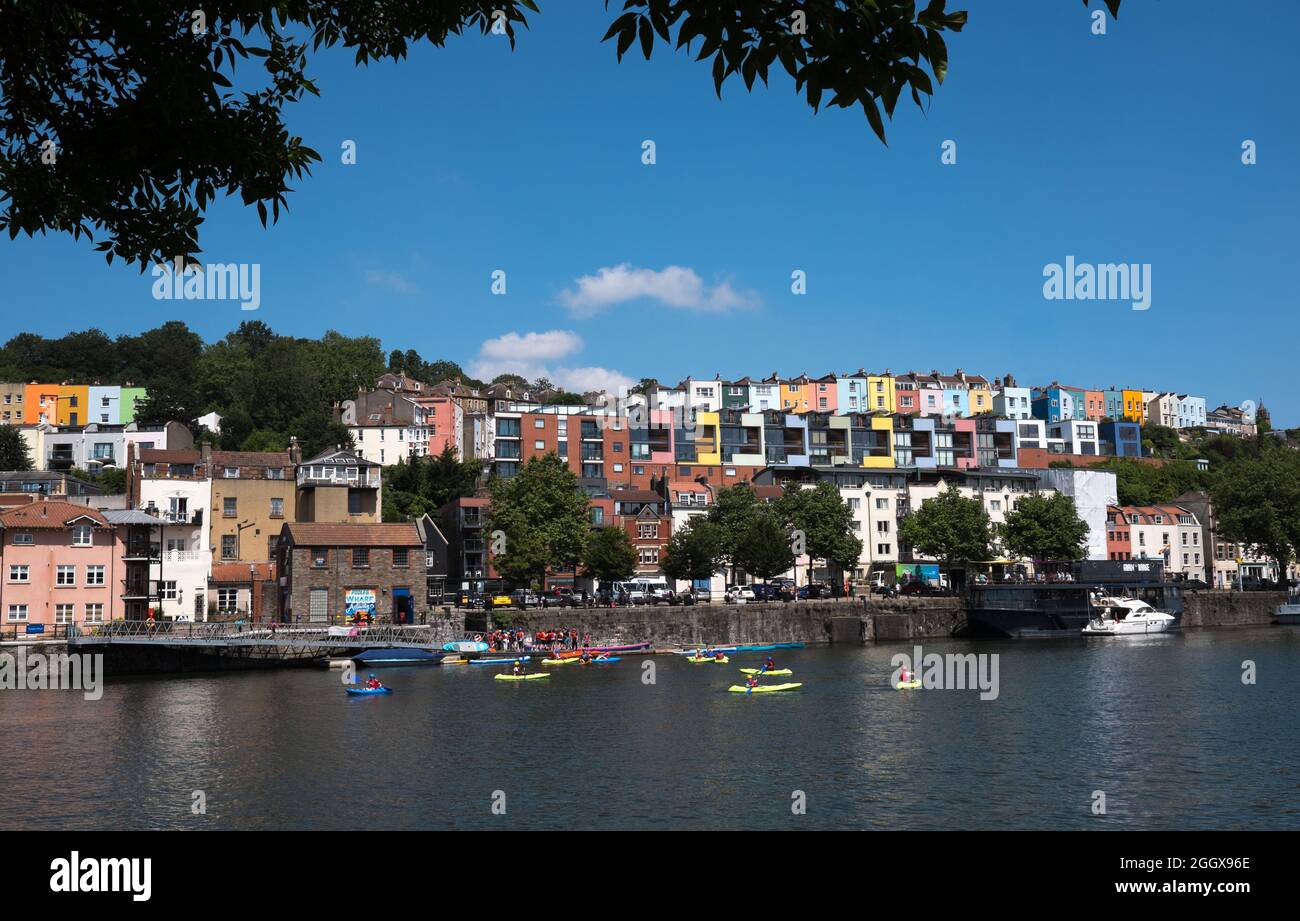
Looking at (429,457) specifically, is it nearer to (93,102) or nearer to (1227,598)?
(1227,598)

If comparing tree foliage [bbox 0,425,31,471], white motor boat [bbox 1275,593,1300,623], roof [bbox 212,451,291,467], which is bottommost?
white motor boat [bbox 1275,593,1300,623]

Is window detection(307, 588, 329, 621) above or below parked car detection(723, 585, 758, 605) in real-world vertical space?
above

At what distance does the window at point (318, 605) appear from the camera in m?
72.1

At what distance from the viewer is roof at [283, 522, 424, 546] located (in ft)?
238

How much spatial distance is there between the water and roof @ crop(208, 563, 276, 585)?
20.5 metres

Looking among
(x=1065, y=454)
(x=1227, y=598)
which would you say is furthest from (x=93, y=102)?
(x=1065, y=454)

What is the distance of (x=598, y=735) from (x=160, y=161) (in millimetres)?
34000

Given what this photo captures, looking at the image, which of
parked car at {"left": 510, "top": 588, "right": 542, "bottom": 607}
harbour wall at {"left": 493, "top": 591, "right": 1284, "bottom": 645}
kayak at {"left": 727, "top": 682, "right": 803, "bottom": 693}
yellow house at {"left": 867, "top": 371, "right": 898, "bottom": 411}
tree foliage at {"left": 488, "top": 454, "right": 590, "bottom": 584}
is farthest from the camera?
yellow house at {"left": 867, "top": 371, "right": 898, "bottom": 411}

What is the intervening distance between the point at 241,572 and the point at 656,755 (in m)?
52.8

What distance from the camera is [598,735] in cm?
3962

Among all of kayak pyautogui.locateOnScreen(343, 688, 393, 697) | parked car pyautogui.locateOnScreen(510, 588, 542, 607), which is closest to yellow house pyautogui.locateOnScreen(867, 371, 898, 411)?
parked car pyautogui.locateOnScreen(510, 588, 542, 607)

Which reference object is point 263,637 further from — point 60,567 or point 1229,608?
point 1229,608

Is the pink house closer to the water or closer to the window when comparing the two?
the window

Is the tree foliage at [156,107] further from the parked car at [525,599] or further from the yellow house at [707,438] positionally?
the yellow house at [707,438]
